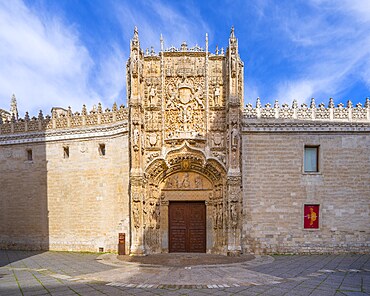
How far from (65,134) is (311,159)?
14.6 m

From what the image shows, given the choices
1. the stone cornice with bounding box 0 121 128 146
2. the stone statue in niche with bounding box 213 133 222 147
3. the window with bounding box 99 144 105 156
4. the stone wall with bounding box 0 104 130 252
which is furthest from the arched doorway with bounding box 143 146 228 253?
the window with bounding box 99 144 105 156

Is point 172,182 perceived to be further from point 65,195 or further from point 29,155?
point 29,155

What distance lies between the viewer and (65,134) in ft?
57.8

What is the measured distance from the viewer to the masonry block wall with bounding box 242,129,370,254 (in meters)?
15.2

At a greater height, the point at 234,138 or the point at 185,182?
the point at 234,138

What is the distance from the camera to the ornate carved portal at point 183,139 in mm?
15164

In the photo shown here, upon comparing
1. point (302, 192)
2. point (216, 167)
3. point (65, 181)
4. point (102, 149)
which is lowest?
point (302, 192)

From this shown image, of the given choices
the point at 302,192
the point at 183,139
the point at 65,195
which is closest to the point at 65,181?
the point at 65,195

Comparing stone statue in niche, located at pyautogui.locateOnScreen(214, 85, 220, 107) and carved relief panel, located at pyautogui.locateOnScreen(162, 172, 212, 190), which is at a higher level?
stone statue in niche, located at pyautogui.locateOnScreen(214, 85, 220, 107)

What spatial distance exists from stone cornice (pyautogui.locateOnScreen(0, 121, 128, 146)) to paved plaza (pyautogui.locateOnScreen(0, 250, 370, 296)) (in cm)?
686

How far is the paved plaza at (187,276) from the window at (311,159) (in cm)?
459

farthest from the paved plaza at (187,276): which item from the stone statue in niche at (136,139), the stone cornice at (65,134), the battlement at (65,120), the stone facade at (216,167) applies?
the battlement at (65,120)

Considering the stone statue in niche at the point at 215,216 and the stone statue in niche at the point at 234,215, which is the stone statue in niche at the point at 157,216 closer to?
the stone statue in niche at the point at 215,216

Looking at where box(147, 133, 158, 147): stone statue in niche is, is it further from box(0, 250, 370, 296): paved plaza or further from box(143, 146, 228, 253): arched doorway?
box(0, 250, 370, 296): paved plaza
